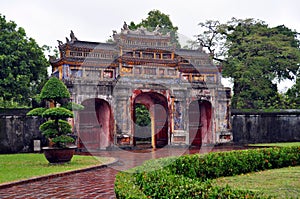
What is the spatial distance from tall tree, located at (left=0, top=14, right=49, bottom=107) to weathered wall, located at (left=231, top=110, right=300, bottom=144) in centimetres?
1375

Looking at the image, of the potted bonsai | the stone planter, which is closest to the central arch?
the potted bonsai

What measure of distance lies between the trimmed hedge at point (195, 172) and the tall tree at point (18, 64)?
16460mm

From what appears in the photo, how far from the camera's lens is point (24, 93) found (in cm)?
2498

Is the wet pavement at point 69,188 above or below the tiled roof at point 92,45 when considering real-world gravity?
below

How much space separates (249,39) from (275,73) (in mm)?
3507

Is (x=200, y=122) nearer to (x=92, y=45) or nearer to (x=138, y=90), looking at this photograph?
(x=138, y=90)

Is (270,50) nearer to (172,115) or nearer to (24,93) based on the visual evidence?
(172,115)

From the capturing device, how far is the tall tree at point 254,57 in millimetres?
29594

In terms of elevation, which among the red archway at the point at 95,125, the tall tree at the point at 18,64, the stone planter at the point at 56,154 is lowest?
the stone planter at the point at 56,154

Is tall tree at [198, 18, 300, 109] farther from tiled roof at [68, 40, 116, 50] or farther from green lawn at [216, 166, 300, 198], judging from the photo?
green lawn at [216, 166, 300, 198]

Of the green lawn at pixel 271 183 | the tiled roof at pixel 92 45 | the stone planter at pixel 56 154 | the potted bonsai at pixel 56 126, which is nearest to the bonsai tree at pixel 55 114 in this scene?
the potted bonsai at pixel 56 126

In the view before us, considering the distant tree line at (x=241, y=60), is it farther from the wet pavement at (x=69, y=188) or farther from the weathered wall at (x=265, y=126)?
the wet pavement at (x=69, y=188)

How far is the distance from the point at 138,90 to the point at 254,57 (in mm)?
10798

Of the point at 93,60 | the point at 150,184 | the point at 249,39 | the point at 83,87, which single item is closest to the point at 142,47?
the point at 93,60
